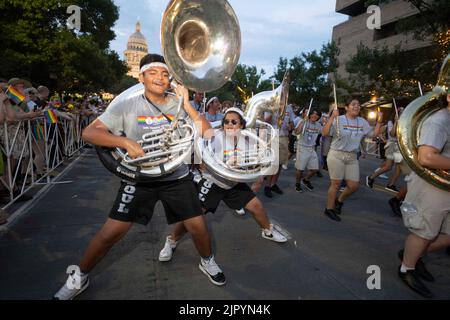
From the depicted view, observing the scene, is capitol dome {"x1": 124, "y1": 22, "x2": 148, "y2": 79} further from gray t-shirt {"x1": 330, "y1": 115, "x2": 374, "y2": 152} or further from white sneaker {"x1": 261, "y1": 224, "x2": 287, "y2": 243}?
white sneaker {"x1": 261, "y1": 224, "x2": 287, "y2": 243}

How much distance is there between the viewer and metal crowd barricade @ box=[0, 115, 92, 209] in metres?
4.47

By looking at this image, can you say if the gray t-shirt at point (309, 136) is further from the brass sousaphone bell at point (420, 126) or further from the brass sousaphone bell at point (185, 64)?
the brass sousaphone bell at point (185, 64)

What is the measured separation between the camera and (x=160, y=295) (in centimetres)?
243

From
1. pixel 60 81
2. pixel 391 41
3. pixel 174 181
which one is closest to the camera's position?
pixel 174 181

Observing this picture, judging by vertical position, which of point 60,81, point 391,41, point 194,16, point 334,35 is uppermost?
point 334,35

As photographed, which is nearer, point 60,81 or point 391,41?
point 60,81

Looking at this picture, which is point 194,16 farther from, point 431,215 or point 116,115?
point 431,215

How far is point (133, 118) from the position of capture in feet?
7.49

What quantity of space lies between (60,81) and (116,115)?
2493 cm

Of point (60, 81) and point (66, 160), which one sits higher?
point (60, 81)

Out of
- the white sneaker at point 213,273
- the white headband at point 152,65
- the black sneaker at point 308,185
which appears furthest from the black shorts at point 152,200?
the black sneaker at point 308,185

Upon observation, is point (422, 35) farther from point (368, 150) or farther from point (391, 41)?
point (391, 41)

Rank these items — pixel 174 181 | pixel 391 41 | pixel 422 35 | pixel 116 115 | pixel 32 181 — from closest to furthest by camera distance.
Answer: pixel 116 115 < pixel 174 181 < pixel 32 181 < pixel 422 35 < pixel 391 41

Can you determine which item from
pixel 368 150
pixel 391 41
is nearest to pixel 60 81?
pixel 368 150
